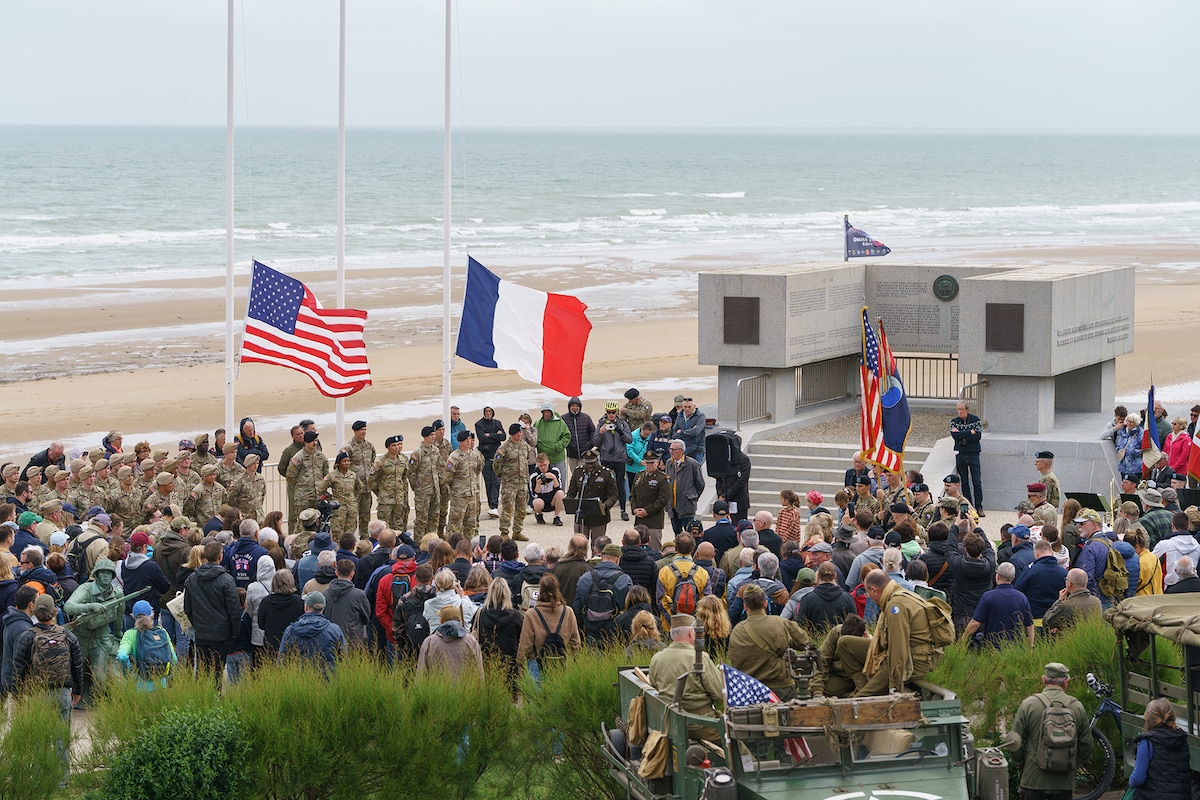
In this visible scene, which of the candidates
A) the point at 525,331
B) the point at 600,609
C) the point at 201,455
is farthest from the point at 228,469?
the point at 600,609

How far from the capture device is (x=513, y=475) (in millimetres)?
19594

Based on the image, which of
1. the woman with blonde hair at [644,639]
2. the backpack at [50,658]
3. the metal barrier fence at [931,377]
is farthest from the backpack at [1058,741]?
the metal barrier fence at [931,377]

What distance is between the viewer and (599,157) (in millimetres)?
198375

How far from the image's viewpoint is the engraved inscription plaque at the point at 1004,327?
21766 millimetres

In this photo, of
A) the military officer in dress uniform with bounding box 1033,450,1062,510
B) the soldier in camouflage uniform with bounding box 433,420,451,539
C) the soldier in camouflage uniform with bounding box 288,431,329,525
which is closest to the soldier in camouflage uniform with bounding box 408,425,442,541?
the soldier in camouflage uniform with bounding box 433,420,451,539

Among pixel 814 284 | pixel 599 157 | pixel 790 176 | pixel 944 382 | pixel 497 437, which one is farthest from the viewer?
pixel 599 157

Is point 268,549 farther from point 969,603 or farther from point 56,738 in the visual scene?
point 969,603

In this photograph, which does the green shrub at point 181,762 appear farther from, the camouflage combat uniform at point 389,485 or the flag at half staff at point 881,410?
the flag at half staff at point 881,410

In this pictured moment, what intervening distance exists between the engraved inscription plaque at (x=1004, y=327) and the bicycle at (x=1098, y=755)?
11.0 meters

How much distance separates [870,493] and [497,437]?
5790mm

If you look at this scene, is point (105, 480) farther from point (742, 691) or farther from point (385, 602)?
point (742, 691)

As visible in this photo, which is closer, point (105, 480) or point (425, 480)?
point (105, 480)

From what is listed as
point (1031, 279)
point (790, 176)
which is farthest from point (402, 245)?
point (790, 176)

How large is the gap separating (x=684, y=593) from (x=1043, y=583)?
119 inches
